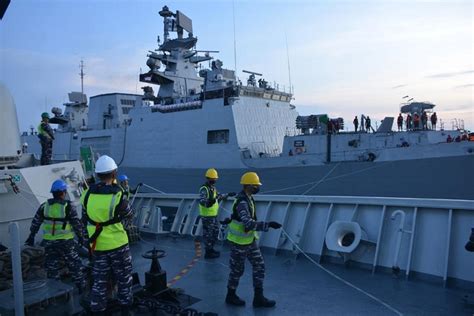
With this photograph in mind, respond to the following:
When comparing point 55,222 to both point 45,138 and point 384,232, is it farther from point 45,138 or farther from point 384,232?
point 45,138

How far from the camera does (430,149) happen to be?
35.4ft

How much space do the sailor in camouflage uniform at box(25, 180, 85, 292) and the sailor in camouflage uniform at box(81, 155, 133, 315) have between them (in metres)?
1.17

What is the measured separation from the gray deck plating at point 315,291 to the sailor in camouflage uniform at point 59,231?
123 cm

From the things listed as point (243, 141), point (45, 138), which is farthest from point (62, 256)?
point (243, 141)

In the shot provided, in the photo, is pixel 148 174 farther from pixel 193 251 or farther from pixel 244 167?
pixel 193 251

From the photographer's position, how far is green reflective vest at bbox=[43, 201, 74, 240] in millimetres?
4070

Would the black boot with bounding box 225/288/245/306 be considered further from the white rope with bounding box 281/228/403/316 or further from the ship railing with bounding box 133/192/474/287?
the ship railing with bounding box 133/192/474/287

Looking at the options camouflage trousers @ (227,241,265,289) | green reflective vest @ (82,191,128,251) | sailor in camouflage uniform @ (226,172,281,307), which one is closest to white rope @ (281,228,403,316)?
sailor in camouflage uniform @ (226,172,281,307)

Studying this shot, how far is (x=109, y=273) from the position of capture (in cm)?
308

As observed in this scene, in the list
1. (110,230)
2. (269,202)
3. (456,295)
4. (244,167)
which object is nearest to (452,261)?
(456,295)

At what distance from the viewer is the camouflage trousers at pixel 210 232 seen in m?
5.84

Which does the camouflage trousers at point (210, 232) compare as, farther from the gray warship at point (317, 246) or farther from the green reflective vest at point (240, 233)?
the green reflective vest at point (240, 233)

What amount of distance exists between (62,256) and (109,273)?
1397mm

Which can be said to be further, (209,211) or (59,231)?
(209,211)
